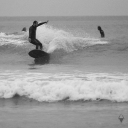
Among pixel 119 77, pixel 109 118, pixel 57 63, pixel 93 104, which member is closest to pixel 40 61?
pixel 57 63

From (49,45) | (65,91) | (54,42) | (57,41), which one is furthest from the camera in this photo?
(57,41)

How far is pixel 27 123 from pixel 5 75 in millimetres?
5674

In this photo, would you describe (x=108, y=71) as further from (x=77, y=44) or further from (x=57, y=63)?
(x=77, y=44)

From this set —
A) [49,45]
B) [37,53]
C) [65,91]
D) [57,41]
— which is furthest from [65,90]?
[57,41]

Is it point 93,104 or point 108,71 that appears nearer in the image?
point 93,104

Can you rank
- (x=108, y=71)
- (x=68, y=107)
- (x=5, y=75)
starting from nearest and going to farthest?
(x=68, y=107) < (x=5, y=75) < (x=108, y=71)

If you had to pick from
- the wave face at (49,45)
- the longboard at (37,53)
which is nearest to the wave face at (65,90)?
the longboard at (37,53)

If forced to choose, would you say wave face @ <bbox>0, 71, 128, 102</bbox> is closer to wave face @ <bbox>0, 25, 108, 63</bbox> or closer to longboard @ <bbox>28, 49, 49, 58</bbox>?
longboard @ <bbox>28, 49, 49, 58</bbox>

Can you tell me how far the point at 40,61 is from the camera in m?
18.2

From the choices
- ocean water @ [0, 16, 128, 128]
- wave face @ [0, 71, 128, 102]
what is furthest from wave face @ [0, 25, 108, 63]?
wave face @ [0, 71, 128, 102]

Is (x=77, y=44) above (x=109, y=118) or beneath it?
above

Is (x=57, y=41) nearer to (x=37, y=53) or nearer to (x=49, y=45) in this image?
(x=49, y=45)

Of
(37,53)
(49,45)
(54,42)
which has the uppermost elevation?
(54,42)

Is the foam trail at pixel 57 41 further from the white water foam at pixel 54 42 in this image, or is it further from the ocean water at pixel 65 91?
the ocean water at pixel 65 91
